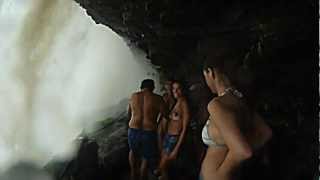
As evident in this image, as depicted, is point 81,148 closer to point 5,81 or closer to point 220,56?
point 5,81

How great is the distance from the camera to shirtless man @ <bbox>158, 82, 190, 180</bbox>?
3.65 meters

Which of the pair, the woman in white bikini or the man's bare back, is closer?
the woman in white bikini

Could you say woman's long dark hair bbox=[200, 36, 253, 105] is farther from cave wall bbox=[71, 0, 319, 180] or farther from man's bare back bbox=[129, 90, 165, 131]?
man's bare back bbox=[129, 90, 165, 131]

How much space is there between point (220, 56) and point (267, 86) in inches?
10.2

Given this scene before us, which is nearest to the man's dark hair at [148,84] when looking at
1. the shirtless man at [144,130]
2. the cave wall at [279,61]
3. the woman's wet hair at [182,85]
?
the shirtless man at [144,130]

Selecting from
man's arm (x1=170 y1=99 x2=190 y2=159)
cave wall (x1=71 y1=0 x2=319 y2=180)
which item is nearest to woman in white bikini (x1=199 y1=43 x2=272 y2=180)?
cave wall (x1=71 y1=0 x2=319 y2=180)

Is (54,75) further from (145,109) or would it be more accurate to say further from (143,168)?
(143,168)

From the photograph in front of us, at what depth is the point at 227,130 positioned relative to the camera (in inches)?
113

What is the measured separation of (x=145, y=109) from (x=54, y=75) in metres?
0.69

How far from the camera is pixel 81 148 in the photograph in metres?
4.02

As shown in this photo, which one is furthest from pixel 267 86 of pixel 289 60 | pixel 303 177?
pixel 303 177

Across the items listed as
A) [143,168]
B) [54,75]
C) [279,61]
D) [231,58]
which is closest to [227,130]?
[231,58]

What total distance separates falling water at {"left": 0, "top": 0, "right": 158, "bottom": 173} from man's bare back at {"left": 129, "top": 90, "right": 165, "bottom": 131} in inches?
3.1

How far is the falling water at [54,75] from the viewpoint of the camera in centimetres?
406
